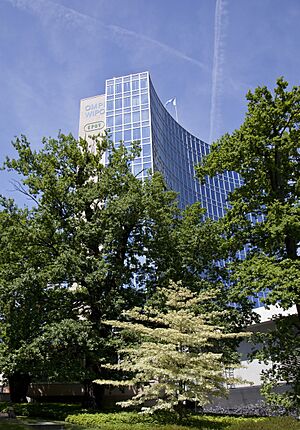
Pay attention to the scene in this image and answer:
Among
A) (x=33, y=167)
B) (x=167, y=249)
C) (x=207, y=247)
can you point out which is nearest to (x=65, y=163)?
(x=33, y=167)

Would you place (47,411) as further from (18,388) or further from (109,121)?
(109,121)

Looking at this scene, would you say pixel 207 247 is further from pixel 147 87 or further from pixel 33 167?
pixel 147 87

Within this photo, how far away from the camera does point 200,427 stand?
12.2 metres

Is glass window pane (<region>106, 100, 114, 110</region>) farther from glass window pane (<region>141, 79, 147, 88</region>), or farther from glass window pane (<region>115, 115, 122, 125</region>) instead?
glass window pane (<region>141, 79, 147, 88</region>)

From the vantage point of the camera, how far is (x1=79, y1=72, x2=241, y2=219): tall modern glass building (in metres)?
58.2

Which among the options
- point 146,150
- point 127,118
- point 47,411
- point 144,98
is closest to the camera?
point 47,411

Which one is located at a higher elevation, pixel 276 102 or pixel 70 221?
pixel 276 102

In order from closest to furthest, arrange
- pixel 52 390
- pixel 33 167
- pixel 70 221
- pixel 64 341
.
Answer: pixel 64 341
pixel 70 221
pixel 33 167
pixel 52 390

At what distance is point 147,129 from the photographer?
2297 inches

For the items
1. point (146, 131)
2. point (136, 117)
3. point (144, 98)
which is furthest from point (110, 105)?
point (146, 131)

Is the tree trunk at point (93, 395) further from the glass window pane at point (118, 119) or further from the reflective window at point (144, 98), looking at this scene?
the reflective window at point (144, 98)

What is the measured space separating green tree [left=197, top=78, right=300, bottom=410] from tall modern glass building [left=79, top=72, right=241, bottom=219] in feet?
118

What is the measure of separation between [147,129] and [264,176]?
42.1m

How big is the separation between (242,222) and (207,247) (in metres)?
3.54
